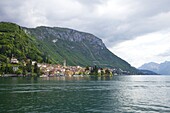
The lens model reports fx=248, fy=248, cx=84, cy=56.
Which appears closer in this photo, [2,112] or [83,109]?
[2,112]

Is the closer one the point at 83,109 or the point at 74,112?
the point at 74,112

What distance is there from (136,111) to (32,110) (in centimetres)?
2227

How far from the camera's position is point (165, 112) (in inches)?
2080

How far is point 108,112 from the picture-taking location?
5191cm

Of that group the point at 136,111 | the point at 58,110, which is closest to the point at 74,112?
the point at 58,110

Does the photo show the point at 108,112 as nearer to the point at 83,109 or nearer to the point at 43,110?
the point at 83,109

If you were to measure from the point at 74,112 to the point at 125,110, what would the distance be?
11.8 m

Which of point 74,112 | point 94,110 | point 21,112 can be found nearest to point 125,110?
point 94,110

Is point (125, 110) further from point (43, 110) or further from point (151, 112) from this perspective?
point (43, 110)

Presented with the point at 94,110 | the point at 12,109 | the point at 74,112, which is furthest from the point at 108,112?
the point at 12,109

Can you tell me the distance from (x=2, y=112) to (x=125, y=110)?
26.0 meters

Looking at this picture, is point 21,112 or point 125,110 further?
point 125,110

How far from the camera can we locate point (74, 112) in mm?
50844

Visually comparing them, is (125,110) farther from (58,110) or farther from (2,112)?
(2,112)
